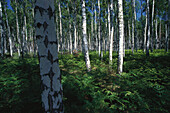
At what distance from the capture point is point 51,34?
1391 millimetres

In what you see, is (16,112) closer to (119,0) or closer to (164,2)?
(119,0)

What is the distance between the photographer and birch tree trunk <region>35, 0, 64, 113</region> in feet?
4.34

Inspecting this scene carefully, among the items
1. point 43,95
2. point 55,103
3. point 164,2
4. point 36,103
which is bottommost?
point 36,103

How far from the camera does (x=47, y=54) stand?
1366 millimetres

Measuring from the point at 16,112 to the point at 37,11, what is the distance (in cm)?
272

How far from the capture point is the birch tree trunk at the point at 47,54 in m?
1.32

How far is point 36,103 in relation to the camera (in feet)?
8.90

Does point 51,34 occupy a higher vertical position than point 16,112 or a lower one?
higher

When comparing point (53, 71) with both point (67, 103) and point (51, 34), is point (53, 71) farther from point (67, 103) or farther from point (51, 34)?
point (67, 103)

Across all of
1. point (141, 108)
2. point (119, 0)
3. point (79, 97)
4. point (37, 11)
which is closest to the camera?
point (37, 11)

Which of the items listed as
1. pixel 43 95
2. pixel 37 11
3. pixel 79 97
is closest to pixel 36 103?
pixel 79 97

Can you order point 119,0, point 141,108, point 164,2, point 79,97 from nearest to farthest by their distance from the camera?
point 141,108 < point 79,97 < point 119,0 < point 164,2

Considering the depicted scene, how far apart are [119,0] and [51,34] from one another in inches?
207

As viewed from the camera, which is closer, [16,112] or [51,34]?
[51,34]
